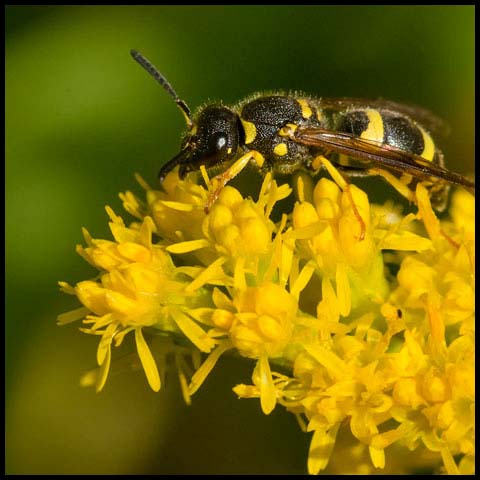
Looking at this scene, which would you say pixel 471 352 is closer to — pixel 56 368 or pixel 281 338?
pixel 281 338

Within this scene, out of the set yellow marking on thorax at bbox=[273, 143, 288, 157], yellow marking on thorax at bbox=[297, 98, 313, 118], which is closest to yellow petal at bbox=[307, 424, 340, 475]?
yellow marking on thorax at bbox=[273, 143, 288, 157]

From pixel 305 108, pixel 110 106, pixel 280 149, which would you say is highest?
pixel 110 106

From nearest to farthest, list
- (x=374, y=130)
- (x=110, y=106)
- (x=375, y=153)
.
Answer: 1. (x=375, y=153)
2. (x=374, y=130)
3. (x=110, y=106)

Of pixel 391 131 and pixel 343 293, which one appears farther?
pixel 391 131

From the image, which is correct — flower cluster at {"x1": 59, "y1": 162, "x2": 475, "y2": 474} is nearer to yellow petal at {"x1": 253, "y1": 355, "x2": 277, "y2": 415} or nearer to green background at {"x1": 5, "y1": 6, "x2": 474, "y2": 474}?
yellow petal at {"x1": 253, "y1": 355, "x2": 277, "y2": 415}

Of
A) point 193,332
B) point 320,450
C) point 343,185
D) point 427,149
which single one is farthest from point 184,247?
point 427,149

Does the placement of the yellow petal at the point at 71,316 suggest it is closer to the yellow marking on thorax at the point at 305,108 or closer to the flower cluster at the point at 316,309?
the flower cluster at the point at 316,309

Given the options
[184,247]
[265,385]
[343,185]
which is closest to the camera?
[265,385]

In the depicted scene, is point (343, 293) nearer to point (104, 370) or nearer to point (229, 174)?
point (229, 174)
